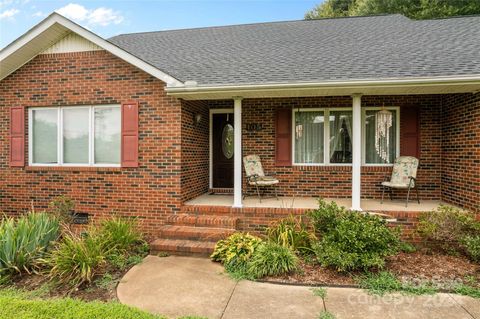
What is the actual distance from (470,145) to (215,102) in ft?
18.6

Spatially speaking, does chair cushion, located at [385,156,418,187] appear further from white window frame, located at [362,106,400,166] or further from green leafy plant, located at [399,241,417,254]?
green leafy plant, located at [399,241,417,254]

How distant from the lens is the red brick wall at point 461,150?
552 cm

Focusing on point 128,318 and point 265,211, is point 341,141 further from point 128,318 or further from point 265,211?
point 128,318

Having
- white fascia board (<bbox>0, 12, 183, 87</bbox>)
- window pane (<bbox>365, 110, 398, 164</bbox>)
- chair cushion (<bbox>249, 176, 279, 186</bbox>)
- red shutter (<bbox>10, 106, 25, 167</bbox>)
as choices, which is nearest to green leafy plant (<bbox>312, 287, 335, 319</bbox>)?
chair cushion (<bbox>249, 176, 279, 186</bbox>)

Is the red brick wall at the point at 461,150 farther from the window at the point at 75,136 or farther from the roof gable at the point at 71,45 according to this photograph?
the roof gable at the point at 71,45

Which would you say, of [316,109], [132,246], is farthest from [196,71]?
[132,246]

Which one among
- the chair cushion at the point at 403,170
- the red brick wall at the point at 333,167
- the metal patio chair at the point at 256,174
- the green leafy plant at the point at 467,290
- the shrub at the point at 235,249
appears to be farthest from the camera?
the red brick wall at the point at 333,167

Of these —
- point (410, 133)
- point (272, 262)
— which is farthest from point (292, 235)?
point (410, 133)

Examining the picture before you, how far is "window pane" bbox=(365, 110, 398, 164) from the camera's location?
23.1 feet

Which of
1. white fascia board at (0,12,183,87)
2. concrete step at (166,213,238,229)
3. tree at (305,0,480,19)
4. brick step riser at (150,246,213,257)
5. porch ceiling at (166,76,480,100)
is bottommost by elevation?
brick step riser at (150,246,213,257)

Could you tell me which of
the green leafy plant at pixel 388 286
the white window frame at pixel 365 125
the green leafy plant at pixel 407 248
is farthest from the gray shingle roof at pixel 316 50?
the green leafy plant at pixel 388 286

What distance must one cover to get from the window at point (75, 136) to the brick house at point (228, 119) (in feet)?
0.08

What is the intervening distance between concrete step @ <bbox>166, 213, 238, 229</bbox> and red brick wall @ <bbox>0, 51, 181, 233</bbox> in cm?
30

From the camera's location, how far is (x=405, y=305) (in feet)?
11.4
